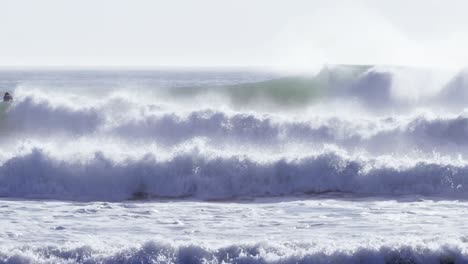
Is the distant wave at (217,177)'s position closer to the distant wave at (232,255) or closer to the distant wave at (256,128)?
the distant wave at (256,128)

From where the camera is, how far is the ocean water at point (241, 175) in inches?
504

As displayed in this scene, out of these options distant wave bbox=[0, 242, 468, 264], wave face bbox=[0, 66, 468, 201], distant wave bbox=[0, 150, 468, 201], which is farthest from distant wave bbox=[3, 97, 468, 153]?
distant wave bbox=[0, 242, 468, 264]

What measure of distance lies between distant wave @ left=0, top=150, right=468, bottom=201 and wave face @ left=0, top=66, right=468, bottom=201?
0.02 metres

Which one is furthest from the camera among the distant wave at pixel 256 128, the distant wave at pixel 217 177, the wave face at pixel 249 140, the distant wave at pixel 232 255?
the distant wave at pixel 256 128


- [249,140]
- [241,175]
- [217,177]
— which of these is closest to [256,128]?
[249,140]

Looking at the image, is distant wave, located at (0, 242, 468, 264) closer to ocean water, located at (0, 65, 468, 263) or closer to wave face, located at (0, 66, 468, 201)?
ocean water, located at (0, 65, 468, 263)

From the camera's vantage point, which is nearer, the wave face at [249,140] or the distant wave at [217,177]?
the distant wave at [217,177]

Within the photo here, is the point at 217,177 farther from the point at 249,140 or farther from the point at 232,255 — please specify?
the point at 232,255

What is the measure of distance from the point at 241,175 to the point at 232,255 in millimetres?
7335

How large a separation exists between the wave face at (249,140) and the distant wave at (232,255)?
5877 millimetres

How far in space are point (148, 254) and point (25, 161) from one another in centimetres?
887

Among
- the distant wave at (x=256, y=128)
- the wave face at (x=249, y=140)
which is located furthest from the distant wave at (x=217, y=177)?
the distant wave at (x=256, y=128)

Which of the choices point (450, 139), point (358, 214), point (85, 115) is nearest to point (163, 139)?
point (85, 115)

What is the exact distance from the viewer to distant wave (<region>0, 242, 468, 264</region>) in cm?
1223
